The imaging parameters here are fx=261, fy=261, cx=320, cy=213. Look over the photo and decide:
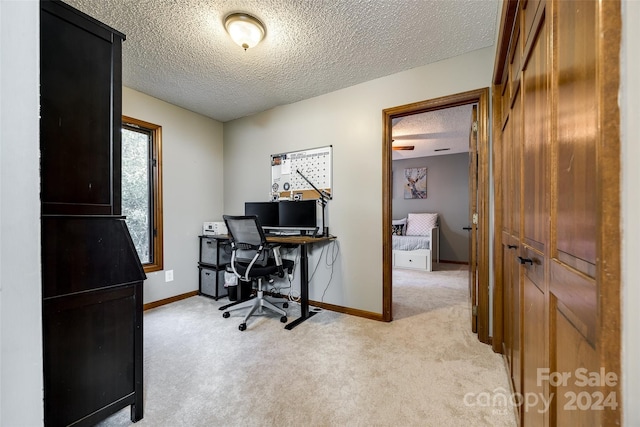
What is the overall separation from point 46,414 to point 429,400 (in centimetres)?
175

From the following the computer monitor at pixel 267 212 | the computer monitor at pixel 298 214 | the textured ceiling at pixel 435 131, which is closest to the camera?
the computer monitor at pixel 298 214

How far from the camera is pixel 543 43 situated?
2.54ft

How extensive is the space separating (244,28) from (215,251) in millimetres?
2394

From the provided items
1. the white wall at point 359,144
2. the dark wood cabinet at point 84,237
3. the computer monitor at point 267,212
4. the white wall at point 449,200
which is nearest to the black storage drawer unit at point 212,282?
the computer monitor at point 267,212

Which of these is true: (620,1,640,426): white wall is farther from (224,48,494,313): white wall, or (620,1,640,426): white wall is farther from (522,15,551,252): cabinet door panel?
(224,48,494,313): white wall

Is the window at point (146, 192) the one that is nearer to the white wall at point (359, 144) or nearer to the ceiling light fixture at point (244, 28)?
the white wall at point (359, 144)

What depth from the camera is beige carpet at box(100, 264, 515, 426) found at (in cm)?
135

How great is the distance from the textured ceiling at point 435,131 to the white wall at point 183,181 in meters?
2.46

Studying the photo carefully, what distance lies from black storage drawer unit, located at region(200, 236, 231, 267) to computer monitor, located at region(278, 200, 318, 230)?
756 millimetres

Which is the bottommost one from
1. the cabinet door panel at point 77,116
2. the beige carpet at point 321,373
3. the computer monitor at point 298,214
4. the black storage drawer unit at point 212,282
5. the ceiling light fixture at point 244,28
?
the beige carpet at point 321,373

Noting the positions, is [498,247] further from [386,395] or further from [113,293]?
[113,293]

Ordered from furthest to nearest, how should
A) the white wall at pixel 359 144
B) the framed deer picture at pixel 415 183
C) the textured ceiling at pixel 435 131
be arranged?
the framed deer picture at pixel 415 183, the textured ceiling at pixel 435 131, the white wall at pixel 359 144

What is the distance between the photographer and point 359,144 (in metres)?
2.68

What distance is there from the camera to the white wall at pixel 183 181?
9.69ft
